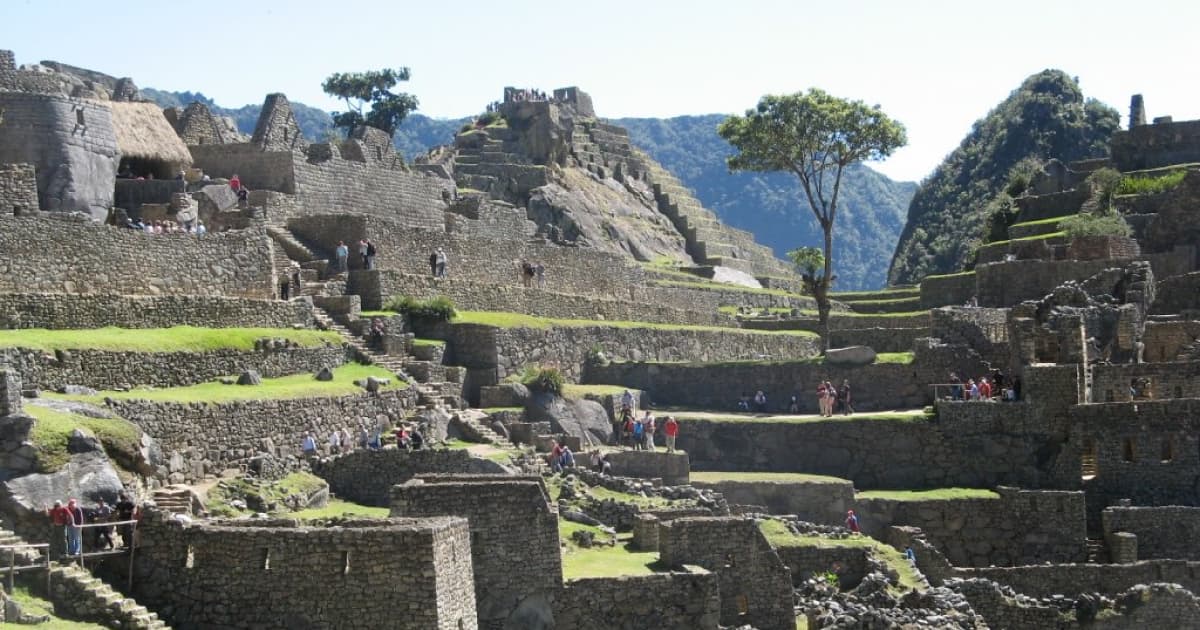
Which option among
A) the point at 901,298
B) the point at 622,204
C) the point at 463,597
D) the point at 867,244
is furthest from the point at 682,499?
the point at 867,244

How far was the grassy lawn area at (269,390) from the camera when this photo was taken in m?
30.6

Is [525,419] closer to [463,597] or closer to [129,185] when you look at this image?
[129,185]

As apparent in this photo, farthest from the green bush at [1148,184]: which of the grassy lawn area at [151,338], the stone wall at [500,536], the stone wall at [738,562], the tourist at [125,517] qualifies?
the tourist at [125,517]

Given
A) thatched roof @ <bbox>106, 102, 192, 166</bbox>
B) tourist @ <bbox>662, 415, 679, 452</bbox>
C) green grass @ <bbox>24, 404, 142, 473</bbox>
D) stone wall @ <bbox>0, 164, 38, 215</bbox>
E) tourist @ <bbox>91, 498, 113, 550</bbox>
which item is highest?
thatched roof @ <bbox>106, 102, 192, 166</bbox>

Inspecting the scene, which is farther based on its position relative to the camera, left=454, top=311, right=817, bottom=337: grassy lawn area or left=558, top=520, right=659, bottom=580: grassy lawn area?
left=454, top=311, right=817, bottom=337: grassy lawn area

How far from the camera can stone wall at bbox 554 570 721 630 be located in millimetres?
27969

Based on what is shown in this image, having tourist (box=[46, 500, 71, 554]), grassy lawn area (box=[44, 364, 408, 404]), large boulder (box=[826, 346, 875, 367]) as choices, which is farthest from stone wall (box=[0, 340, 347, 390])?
large boulder (box=[826, 346, 875, 367])

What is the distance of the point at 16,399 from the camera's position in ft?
82.7

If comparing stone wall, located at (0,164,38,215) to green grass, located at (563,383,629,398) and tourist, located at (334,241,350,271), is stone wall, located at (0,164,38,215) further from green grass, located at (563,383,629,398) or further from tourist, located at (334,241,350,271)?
green grass, located at (563,383,629,398)

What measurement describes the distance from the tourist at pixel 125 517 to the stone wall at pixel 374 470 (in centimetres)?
742

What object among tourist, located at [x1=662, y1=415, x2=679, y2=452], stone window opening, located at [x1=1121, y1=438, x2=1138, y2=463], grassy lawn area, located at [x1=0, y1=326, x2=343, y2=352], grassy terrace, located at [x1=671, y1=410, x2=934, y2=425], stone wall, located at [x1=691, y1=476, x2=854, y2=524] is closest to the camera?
grassy lawn area, located at [x1=0, y1=326, x2=343, y2=352]

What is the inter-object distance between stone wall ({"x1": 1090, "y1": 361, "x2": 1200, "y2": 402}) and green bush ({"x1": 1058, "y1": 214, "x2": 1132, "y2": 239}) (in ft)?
40.8

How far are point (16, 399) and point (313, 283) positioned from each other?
17.7 metres

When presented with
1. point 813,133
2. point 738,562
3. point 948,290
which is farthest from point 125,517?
point 948,290
